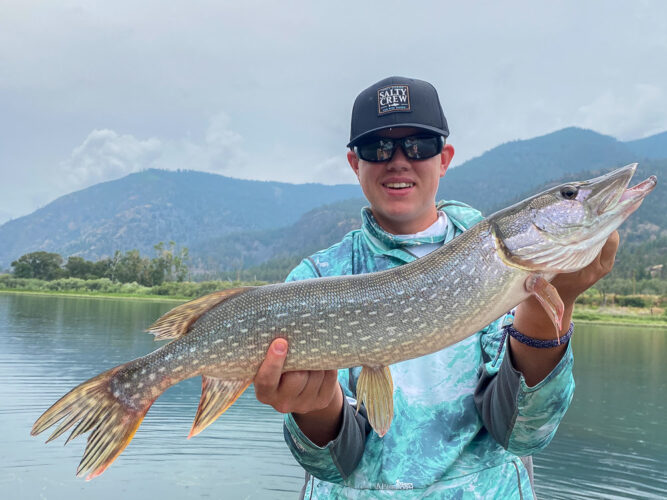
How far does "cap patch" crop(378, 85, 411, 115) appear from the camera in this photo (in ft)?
10.8

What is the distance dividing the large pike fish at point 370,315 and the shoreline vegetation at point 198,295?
42.7 m

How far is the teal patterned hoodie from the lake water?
7.65m

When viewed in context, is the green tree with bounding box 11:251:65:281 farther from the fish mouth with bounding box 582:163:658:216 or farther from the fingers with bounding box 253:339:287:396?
the fish mouth with bounding box 582:163:658:216

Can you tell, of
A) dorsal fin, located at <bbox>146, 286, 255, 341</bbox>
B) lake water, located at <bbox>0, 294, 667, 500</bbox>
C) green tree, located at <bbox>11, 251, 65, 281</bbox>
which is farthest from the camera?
green tree, located at <bbox>11, 251, 65, 281</bbox>

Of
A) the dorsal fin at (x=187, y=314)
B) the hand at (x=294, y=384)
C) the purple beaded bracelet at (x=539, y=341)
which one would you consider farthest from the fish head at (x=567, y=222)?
the dorsal fin at (x=187, y=314)

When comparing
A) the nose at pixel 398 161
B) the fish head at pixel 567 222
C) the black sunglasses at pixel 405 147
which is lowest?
the fish head at pixel 567 222

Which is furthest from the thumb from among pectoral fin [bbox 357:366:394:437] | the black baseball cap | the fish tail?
the black baseball cap

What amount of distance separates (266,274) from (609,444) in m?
153

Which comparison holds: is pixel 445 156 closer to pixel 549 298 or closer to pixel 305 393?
pixel 549 298

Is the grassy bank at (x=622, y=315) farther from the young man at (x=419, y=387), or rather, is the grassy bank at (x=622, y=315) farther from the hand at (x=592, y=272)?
the hand at (x=592, y=272)

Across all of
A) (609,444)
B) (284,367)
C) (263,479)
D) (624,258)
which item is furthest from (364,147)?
(624,258)

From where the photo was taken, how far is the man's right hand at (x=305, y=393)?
281 cm

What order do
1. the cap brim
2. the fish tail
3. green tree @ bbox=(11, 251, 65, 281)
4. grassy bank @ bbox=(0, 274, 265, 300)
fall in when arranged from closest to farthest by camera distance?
the fish tail < the cap brim < grassy bank @ bbox=(0, 274, 265, 300) < green tree @ bbox=(11, 251, 65, 281)

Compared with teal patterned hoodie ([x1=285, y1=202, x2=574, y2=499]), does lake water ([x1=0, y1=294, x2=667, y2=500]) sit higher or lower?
lower
